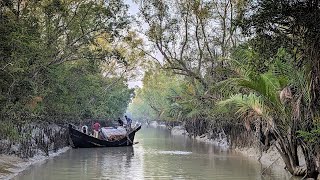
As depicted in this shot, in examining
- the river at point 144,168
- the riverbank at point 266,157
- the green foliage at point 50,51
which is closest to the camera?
the green foliage at point 50,51

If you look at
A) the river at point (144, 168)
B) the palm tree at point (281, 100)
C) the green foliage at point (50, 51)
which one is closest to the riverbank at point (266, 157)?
the river at point (144, 168)

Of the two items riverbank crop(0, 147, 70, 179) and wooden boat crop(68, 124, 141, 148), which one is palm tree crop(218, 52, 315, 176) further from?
wooden boat crop(68, 124, 141, 148)

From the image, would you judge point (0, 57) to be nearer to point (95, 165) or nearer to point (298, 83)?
point (95, 165)

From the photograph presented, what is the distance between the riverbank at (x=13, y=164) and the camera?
15.4 m

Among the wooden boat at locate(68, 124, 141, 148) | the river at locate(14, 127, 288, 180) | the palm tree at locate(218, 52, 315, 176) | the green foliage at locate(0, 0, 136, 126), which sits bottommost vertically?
the river at locate(14, 127, 288, 180)

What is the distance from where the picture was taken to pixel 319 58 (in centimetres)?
920

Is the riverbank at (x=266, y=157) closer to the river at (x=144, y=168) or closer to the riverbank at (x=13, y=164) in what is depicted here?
the river at (x=144, y=168)

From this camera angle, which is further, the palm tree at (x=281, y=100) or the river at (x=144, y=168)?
the river at (x=144, y=168)

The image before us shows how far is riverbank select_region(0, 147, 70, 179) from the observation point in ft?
50.6

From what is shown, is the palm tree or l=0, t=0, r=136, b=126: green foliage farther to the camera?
l=0, t=0, r=136, b=126: green foliage

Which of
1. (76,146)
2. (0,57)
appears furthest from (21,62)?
(76,146)

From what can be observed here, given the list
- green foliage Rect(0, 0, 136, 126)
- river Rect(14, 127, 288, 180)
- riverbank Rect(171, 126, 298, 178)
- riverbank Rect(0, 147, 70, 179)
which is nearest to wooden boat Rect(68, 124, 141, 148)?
green foliage Rect(0, 0, 136, 126)

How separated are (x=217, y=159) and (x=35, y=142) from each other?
9.12 m

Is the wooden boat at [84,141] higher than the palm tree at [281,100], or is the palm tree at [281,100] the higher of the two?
the palm tree at [281,100]
